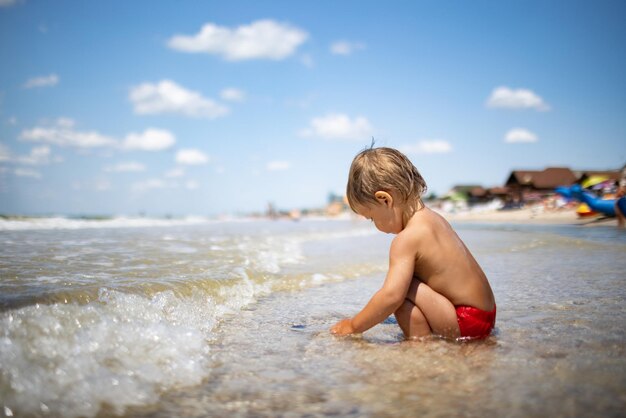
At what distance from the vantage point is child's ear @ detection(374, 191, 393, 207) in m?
2.19

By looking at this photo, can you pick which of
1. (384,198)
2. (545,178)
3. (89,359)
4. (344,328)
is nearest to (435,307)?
(344,328)

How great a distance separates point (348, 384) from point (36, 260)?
4438mm

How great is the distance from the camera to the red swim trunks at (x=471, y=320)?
2166mm

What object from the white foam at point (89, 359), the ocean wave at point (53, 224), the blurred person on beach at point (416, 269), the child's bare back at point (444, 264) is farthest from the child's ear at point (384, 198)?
the ocean wave at point (53, 224)

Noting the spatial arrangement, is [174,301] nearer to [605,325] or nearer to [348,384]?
[348,384]

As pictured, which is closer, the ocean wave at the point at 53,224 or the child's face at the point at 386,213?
the child's face at the point at 386,213

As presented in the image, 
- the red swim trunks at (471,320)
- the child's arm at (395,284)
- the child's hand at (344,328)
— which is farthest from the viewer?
the child's hand at (344,328)

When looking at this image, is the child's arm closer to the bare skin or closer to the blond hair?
the bare skin

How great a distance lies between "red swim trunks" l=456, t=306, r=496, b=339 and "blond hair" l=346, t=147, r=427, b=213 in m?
0.61

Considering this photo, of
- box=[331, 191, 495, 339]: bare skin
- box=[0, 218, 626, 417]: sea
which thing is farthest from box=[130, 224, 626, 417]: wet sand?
box=[331, 191, 495, 339]: bare skin

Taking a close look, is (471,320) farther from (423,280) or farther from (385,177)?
(385,177)

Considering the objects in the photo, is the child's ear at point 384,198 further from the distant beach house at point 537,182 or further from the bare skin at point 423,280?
the distant beach house at point 537,182

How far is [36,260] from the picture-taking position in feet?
15.1

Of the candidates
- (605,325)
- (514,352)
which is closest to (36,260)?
(514,352)
